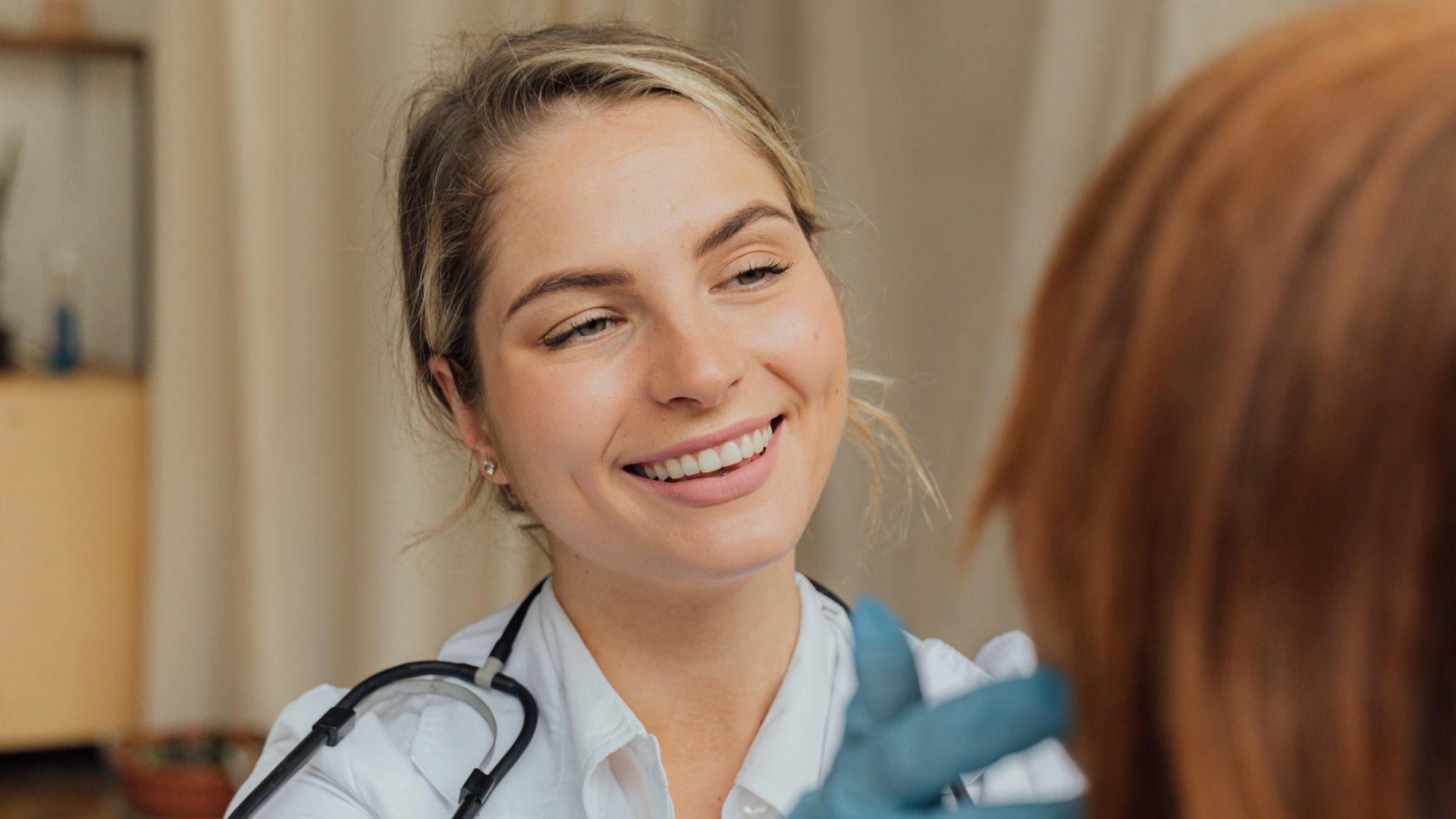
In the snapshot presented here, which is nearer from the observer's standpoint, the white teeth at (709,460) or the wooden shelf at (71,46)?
the white teeth at (709,460)

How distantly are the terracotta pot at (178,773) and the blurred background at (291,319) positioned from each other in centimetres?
3

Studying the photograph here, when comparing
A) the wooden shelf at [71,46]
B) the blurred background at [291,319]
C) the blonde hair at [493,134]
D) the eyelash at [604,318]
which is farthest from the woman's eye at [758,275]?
the wooden shelf at [71,46]

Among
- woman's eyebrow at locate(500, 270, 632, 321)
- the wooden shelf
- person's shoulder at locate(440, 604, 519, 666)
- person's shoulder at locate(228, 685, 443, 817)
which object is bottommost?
person's shoulder at locate(228, 685, 443, 817)

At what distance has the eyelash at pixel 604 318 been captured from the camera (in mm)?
1049

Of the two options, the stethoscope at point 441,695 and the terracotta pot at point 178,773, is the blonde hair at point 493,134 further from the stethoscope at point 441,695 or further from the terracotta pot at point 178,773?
the terracotta pot at point 178,773

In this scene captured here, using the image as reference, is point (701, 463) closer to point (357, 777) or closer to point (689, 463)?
point (689, 463)

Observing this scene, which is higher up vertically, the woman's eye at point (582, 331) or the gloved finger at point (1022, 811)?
the woman's eye at point (582, 331)

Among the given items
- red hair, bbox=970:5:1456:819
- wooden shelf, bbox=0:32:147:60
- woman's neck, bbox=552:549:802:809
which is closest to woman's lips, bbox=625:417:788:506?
woman's neck, bbox=552:549:802:809

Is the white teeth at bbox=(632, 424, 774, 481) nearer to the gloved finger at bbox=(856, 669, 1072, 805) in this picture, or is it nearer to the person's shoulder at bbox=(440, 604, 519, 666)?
the person's shoulder at bbox=(440, 604, 519, 666)

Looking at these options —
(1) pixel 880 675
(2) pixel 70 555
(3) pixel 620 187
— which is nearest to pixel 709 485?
(3) pixel 620 187

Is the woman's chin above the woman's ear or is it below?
below

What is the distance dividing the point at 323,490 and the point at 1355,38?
2.81 m

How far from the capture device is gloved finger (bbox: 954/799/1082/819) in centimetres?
52

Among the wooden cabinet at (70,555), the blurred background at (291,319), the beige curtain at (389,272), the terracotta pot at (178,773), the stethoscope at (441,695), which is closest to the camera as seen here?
the stethoscope at (441,695)
